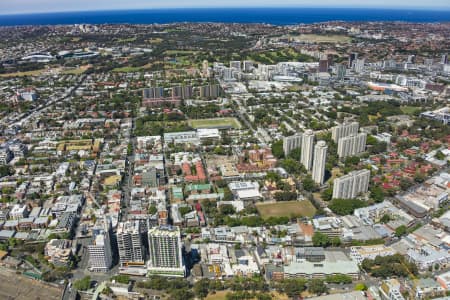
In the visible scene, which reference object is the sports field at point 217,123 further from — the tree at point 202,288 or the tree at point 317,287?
the tree at point 317,287

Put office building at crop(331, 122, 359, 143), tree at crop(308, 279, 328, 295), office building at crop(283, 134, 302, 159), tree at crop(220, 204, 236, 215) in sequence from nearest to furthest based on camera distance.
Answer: tree at crop(308, 279, 328, 295) → tree at crop(220, 204, 236, 215) → office building at crop(283, 134, 302, 159) → office building at crop(331, 122, 359, 143)

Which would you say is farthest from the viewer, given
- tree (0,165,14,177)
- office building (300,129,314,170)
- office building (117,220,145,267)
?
tree (0,165,14,177)

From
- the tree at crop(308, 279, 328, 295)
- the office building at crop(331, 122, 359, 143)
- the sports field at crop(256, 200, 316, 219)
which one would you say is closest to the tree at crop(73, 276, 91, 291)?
the tree at crop(308, 279, 328, 295)

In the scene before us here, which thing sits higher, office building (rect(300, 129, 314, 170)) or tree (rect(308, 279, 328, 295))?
office building (rect(300, 129, 314, 170))

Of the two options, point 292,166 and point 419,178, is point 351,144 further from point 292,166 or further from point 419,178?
point 292,166

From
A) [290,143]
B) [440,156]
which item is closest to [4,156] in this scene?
[290,143]

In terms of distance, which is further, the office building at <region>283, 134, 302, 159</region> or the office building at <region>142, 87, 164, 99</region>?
the office building at <region>142, 87, 164, 99</region>

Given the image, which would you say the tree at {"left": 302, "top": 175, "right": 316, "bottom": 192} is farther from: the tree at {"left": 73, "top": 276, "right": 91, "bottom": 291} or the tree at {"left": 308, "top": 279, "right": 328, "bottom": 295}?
the tree at {"left": 73, "top": 276, "right": 91, "bottom": 291}
